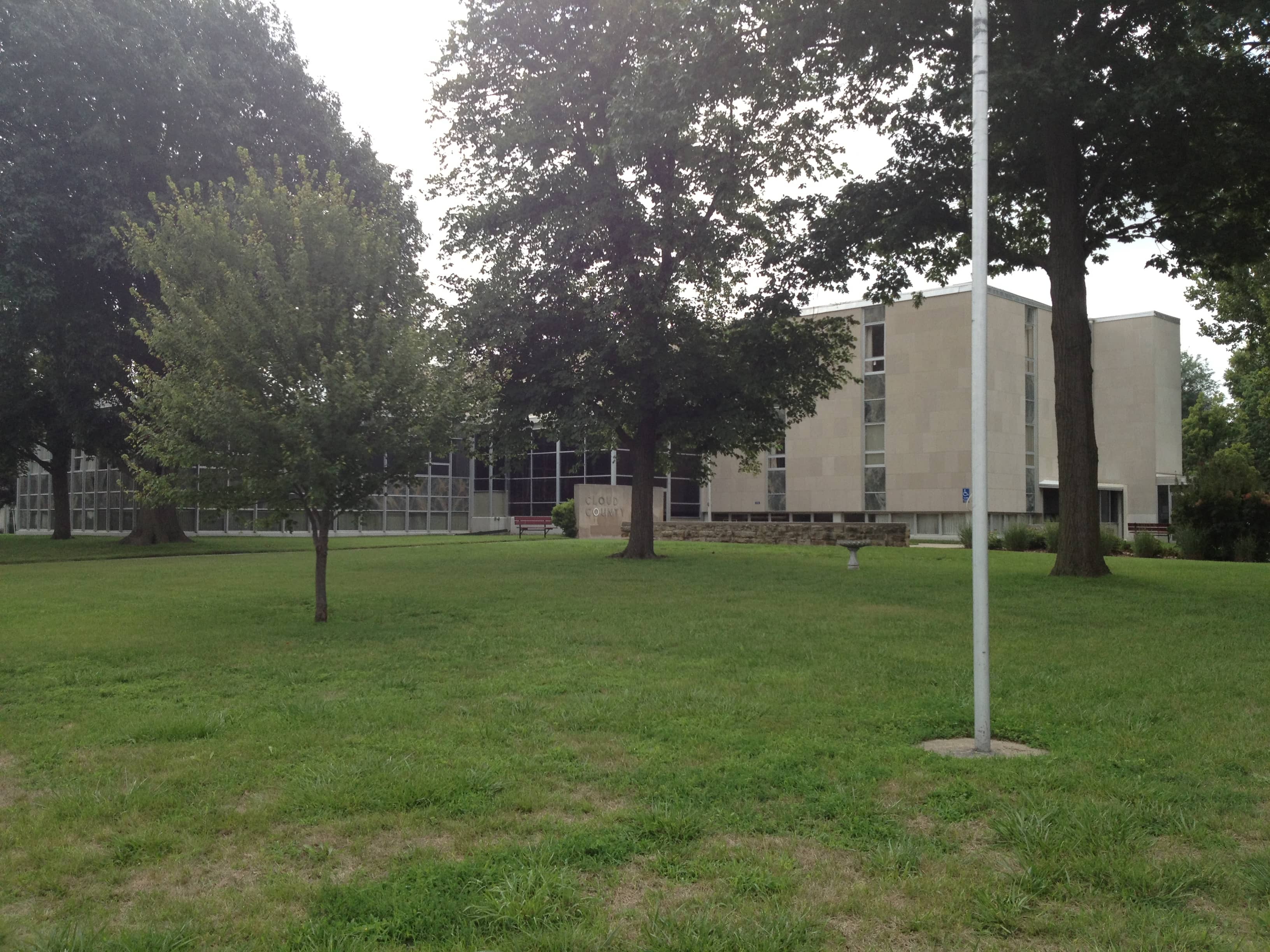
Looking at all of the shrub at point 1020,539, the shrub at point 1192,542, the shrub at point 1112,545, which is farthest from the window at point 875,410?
the shrub at point 1192,542

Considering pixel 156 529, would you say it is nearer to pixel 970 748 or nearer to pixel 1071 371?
pixel 1071 371

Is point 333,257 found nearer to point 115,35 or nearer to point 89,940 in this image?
point 89,940

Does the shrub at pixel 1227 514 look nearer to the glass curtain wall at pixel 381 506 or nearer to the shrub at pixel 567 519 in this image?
the shrub at pixel 567 519

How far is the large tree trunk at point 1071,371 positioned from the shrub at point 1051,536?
1137 centimetres

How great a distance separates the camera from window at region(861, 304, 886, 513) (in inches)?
1752

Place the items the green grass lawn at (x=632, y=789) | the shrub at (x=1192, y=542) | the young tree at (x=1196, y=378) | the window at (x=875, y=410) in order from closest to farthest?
the green grass lawn at (x=632, y=789) → the shrub at (x=1192, y=542) → the window at (x=875, y=410) → the young tree at (x=1196, y=378)

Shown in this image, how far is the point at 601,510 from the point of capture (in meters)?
38.7

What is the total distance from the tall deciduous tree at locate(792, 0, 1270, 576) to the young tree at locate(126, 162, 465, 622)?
28.8 ft

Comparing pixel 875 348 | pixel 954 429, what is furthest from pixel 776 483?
pixel 954 429

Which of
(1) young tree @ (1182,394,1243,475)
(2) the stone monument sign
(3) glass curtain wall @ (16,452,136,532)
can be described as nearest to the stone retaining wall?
(2) the stone monument sign

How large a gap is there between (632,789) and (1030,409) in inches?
1675

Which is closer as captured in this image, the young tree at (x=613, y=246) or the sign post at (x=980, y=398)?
the sign post at (x=980, y=398)

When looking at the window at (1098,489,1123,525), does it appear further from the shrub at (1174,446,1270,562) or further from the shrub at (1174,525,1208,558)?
the shrub at (1174,525,1208,558)

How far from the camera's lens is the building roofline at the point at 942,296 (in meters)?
42.5
